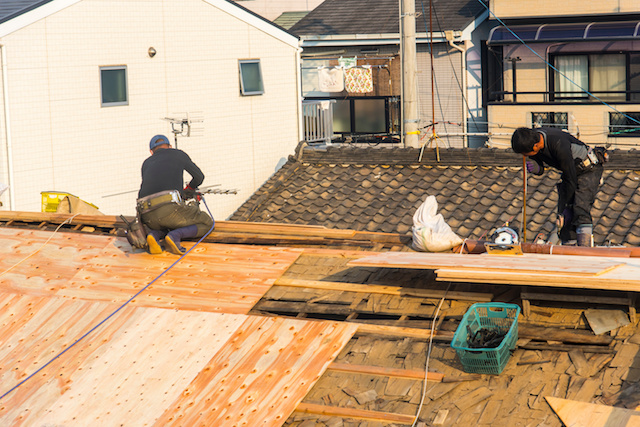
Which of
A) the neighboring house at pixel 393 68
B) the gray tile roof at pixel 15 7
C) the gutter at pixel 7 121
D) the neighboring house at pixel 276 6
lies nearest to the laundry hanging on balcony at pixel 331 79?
the neighboring house at pixel 393 68

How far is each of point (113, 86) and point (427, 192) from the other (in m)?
6.90

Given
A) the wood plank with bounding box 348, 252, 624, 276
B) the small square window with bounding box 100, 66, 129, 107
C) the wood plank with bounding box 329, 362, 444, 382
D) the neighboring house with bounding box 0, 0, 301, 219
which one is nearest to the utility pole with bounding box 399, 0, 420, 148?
the neighboring house with bounding box 0, 0, 301, 219

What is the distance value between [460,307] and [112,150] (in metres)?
10.6

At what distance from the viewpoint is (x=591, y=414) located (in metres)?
4.88

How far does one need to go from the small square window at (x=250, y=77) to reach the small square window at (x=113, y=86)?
10.5 ft

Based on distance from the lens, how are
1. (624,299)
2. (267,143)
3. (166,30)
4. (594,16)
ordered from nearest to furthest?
1. (624,299)
2. (166,30)
3. (267,143)
4. (594,16)

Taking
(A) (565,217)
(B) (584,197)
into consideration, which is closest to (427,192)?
(A) (565,217)

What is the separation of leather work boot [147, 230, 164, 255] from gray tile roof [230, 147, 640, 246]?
4.61 metres

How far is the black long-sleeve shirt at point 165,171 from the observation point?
8484mm

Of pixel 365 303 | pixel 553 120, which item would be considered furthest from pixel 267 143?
pixel 365 303

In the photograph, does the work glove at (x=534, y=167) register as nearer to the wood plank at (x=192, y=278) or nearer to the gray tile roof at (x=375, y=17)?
the wood plank at (x=192, y=278)

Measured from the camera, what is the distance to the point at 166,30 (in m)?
16.4

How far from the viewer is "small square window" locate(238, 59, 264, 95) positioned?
17.9 meters

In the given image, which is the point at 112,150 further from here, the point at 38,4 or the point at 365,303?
the point at 365,303
